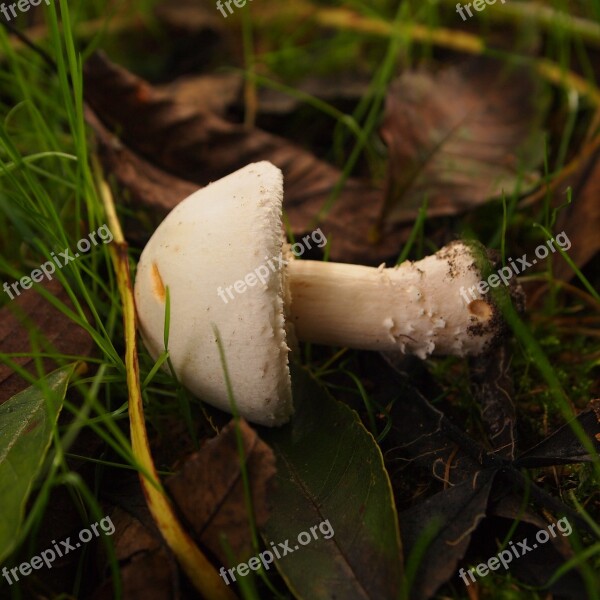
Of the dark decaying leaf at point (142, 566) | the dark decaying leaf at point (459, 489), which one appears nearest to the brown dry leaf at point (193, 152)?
the dark decaying leaf at point (459, 489)

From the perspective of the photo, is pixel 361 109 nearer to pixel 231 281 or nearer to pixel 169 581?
pixel 231 281

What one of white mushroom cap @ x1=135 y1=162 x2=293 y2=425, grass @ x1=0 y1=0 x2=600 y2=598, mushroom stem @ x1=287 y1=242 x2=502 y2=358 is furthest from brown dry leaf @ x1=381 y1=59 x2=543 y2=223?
white mushroom cap @ x1=135 y1=162 x2=293 y2=425

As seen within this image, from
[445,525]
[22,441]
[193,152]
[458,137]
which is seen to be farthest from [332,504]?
[458,137]

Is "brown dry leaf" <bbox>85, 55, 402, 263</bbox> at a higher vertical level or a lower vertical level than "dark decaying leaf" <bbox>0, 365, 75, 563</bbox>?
higher

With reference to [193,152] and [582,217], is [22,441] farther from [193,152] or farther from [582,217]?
[582,217]

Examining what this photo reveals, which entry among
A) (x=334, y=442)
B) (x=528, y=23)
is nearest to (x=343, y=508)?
(x=334, y=442)

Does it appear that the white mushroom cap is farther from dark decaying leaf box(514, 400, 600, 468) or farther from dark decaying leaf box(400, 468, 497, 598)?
dark decaying leaf box(514, 400, 600, 468)
